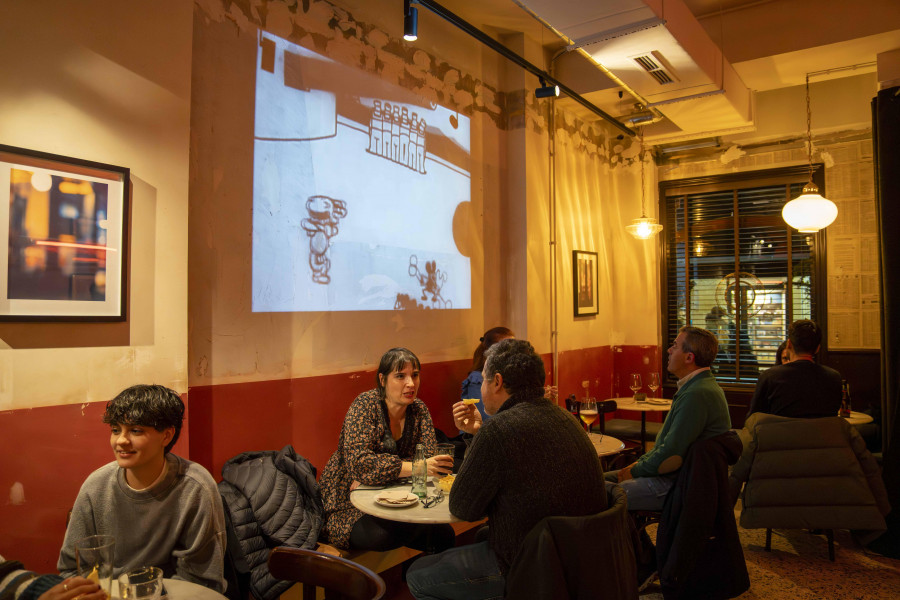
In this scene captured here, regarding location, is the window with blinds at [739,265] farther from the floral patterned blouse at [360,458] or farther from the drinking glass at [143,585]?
the drinking glass at [143,585]

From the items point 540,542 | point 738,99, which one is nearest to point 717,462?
point 540,542

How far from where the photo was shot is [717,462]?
287cm

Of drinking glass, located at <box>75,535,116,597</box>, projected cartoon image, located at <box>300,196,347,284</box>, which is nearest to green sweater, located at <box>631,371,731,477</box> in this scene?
projected cartoon image, located at <box>300,196,347,284</box>

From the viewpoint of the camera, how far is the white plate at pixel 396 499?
2.42 metres

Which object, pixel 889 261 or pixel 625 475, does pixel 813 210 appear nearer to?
pixel 889 261

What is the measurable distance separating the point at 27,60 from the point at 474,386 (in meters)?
2.96

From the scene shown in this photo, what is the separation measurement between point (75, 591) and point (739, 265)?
262 inches

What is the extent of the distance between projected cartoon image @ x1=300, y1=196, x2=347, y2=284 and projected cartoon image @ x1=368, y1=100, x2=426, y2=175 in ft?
1.82

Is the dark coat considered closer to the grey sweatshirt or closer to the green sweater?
the green sweater

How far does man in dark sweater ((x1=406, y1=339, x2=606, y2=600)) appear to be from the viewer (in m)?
1.94

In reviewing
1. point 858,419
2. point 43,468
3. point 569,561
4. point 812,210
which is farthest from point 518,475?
point 812,210

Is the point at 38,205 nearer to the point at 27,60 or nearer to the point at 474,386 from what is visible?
the point at 27,60

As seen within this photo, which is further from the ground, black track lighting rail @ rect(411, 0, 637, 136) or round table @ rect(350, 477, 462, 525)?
black track lighting rail @ rect(411, 0, 637, 136)

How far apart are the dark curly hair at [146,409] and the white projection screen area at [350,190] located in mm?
1239
